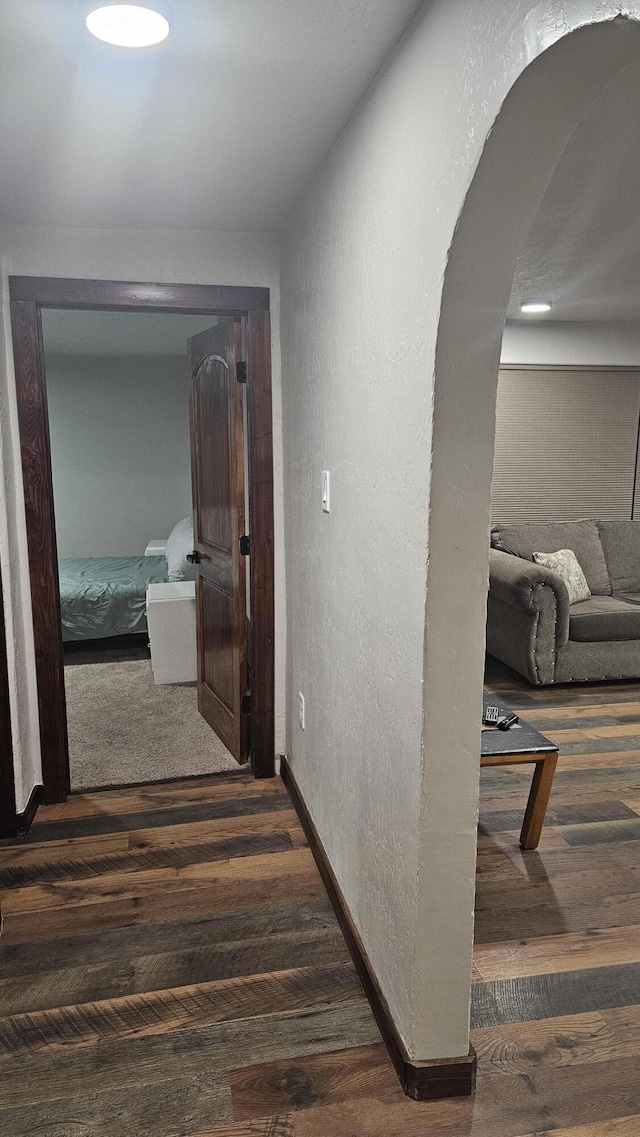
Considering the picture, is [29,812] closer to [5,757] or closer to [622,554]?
[5,757]

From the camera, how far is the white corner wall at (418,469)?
1.31 m

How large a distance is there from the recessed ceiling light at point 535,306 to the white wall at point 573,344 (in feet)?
1.64

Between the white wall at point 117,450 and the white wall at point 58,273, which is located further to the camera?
the white wall at point 117,450

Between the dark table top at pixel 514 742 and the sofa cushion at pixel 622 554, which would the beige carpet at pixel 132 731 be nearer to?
the dark table top at pixel 514 742

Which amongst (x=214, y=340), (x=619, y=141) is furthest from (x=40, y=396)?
(x=619, y=141)

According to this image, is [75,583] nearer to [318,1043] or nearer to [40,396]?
[40,396]

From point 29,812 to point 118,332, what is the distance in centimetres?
363

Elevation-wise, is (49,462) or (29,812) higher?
(49,462)

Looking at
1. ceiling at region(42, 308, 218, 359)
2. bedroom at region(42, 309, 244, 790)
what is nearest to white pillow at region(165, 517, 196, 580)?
bedroom at region(42, 309, 244, 790)

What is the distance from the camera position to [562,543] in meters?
5.16

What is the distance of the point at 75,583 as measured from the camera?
5.41 metres

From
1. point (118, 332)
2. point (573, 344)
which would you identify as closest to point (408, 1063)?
point (573, 344)

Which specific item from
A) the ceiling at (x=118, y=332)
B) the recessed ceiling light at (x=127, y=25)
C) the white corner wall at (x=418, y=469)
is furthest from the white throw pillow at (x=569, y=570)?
the recessed ceiling light at (x=127, y=25)

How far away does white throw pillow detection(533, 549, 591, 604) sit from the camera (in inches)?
190
